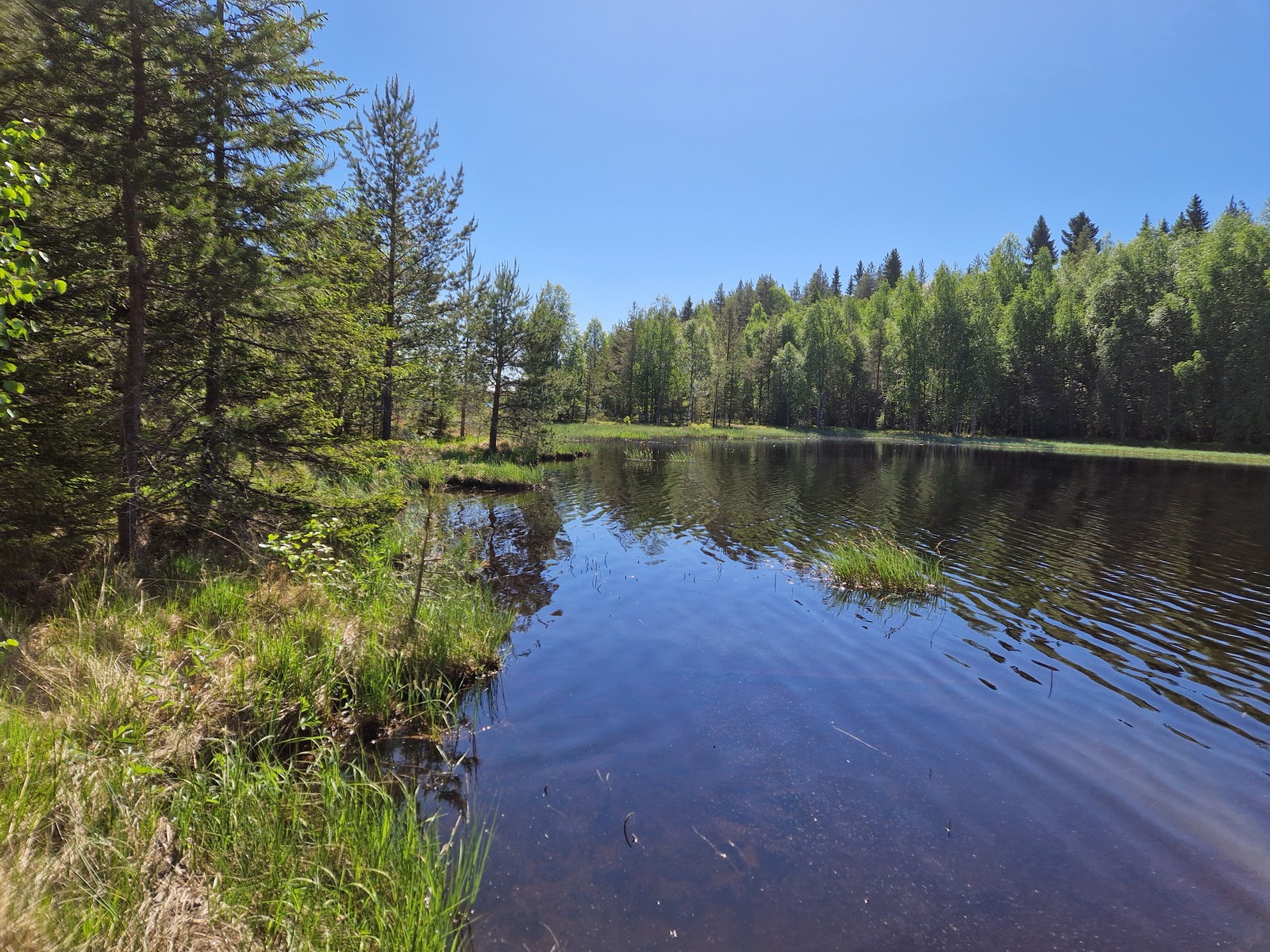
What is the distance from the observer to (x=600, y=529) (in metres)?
18.6

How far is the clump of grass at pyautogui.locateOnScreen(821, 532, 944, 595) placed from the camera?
12.7 meters

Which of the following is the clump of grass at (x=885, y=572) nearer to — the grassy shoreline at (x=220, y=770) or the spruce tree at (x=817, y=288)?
the grassy shoreline at (x=220, y=770)

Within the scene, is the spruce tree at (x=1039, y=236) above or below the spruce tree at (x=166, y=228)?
above

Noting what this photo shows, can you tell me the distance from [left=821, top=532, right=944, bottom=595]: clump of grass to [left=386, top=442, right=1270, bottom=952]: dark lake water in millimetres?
660

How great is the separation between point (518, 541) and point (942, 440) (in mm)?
63942

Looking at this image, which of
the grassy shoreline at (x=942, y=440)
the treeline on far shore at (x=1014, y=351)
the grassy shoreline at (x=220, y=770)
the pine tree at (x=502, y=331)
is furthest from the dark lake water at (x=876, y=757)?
the treeline on far shore at (x=1014, y=351)

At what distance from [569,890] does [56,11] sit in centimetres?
1051

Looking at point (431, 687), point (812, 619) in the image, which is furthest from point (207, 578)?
point (812, 619)

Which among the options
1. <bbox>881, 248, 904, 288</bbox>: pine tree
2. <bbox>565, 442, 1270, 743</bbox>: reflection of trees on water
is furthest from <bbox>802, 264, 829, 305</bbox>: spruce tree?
<bbox>565, 442, 1270, 743</bbox>: reflection of trees on water

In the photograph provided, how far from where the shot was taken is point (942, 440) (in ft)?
217

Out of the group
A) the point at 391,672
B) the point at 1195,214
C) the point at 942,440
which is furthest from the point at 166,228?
the point at 1195,214

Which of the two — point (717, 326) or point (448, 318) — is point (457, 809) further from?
point (717, 326)

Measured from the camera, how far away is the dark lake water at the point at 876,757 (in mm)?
4504

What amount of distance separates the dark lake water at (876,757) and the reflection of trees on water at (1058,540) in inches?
4.1
